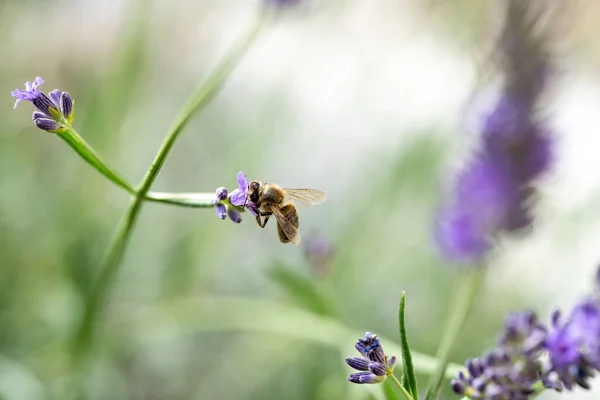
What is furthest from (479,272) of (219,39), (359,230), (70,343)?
(219,39)

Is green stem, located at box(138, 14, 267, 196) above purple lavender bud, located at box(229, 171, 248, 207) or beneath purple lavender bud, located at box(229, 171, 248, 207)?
above

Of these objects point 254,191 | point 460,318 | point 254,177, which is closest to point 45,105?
point 254,191

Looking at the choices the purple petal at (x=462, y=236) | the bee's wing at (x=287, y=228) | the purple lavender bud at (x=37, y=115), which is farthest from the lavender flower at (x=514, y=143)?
the purple lavender bud at (x=37, y=115)

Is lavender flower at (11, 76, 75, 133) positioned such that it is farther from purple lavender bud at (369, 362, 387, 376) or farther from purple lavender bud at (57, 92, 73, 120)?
purple lavender bud at (369, 362, 387, 376)

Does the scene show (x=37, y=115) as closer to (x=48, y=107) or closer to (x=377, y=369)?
(x=48, y=107)

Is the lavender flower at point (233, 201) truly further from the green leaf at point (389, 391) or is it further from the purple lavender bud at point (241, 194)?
the green leaf at point (389, 391)

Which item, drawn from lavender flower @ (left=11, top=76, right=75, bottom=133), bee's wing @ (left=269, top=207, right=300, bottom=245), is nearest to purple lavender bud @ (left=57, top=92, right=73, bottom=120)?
lavender flower @ (left=11, top=76, right=75, bottom=133)
